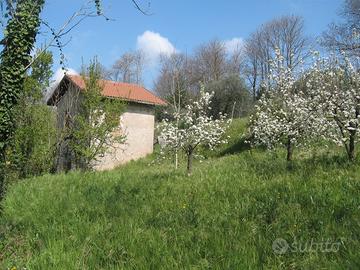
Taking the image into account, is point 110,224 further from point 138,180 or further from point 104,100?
point 104,100

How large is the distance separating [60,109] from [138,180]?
16.9 m

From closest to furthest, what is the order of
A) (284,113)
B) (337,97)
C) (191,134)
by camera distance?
(337,97) → (191,134) → (284,113)

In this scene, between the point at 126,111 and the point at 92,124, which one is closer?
the point at 92,124

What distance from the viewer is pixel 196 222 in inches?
273

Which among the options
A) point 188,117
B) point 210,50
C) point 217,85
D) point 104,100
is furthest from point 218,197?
point 210,50

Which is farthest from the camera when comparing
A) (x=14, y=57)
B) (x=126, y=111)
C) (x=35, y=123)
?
(x=126, y=111)

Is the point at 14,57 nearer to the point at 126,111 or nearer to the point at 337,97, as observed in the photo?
the point at 337,97

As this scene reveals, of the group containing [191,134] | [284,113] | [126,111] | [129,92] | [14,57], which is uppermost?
[129,92]

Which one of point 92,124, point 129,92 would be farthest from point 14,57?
point 129,92

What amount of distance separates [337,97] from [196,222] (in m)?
6.45

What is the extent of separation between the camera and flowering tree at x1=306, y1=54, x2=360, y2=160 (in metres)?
10.8

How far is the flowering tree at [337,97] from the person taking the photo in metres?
10.8

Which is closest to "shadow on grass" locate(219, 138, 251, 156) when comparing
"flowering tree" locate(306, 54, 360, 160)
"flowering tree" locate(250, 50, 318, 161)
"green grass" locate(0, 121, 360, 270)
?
"flowering tree" locate(250, 50, 318, 161)

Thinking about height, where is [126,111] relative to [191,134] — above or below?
above
